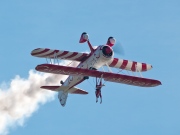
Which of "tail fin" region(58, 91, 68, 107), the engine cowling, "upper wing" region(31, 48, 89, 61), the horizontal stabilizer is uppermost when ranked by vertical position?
the engine cowling

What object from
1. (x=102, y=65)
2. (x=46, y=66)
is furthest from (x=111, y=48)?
(x=46, y=66)

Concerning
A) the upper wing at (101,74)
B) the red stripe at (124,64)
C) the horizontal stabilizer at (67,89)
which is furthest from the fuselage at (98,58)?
the red stripe at (124,64)

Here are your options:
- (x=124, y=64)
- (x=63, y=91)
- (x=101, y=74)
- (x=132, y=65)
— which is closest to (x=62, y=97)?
(x=63, y=91)

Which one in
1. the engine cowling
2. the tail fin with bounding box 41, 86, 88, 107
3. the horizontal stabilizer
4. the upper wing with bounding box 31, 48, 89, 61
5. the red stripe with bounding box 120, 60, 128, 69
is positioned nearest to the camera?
the upper wing with bounding box 31, 48, 89, 61

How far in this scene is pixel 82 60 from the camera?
91.0 meters

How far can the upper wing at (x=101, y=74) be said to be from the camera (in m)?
83.2

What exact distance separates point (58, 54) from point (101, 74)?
271 inches

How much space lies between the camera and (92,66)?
289ft

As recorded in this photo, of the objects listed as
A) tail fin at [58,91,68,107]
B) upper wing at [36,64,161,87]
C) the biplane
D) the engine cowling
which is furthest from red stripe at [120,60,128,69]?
tail fin at [58,91,68,107]

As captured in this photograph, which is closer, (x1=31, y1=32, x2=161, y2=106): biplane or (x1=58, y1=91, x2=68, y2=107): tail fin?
(x1=31, y1=32, x2=161, y2=106): biplane

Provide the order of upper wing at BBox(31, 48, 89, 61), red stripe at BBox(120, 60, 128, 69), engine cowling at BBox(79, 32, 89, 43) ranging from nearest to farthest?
upper wing at BBox(31, 48, 89, 61) < engine cowling at BBox(79, 32, 89, 43) < red stripe at BBox(120, 60, 128, 69)

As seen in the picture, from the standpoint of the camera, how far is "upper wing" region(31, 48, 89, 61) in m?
87.2

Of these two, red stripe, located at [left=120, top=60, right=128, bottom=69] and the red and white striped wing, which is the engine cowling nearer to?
the red and white striped wing

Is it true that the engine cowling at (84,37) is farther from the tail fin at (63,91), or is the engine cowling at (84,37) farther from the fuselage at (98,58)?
the tail fin at (63,91)
